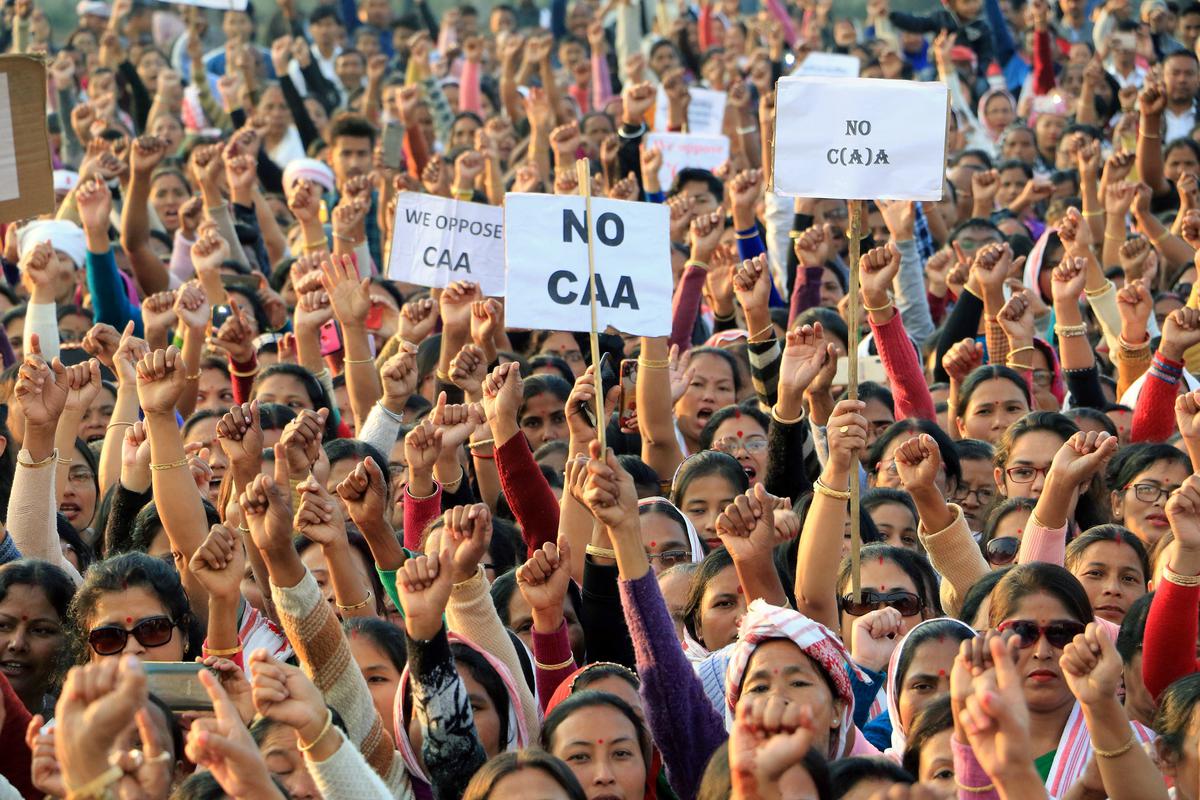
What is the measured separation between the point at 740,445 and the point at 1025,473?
43.1 inches

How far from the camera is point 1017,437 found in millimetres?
6625

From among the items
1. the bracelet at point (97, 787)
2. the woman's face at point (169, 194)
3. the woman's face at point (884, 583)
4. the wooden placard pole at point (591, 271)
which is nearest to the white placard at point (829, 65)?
the woman's face at point (169, 194)

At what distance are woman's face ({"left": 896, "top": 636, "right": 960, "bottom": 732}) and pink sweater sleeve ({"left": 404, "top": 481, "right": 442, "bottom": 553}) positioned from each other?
1.83 meters

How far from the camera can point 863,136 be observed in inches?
253

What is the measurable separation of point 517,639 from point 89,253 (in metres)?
3.92

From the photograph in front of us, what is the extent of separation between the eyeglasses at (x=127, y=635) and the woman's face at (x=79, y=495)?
1.71m

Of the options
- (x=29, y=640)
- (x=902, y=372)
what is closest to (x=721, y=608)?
(x=29, y=640)

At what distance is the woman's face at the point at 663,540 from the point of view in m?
5.95

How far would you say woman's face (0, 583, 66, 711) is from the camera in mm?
5078

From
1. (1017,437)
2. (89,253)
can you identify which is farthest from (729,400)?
(89,253)

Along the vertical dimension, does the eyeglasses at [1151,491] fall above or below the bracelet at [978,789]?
below

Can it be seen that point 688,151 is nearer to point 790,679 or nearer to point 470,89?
point 470,89

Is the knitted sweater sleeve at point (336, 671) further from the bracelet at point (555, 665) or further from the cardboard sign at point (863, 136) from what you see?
Answer: the cardboard sign at point (863, 136)

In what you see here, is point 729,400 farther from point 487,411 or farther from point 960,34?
point 960,34
